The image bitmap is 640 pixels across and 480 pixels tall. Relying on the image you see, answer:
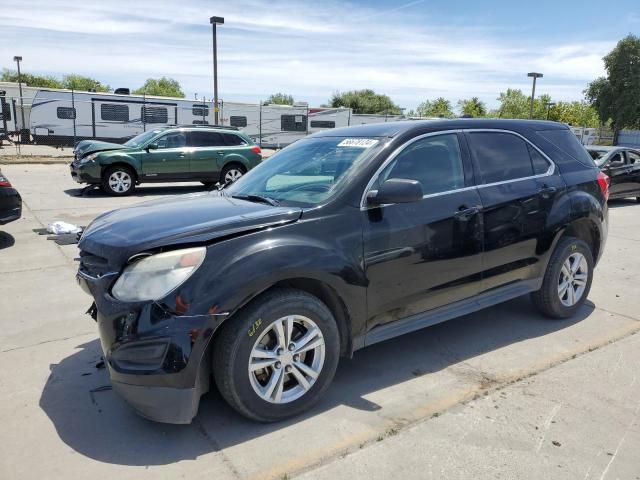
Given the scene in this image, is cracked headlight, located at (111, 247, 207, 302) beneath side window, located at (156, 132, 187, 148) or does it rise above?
beneath

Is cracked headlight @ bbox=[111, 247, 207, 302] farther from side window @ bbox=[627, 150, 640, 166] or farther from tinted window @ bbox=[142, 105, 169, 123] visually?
tinted window @ bbox=[142, 105, 169, 123]

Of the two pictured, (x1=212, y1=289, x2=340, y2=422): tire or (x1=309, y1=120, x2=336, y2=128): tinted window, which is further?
(x1=309, y1=120, x2=336, y2=128): tinted window

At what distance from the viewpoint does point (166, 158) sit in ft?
45.4

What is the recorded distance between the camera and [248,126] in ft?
105

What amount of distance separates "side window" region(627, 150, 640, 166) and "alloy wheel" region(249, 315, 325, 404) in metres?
12.9

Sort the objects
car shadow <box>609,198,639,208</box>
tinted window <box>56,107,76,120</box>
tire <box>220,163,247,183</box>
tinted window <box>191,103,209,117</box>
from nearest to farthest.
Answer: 1. car shadow <box>609,198,639,208</box>
2. tire <box>220,163,247,183</box>
3. tinted window <box>56,107,76,120</box>
4. tinted window <box>191,103,209,117</box>

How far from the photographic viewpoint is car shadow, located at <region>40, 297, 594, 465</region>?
2.84 m

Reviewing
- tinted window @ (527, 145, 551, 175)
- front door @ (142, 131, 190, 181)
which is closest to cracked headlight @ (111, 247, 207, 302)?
tinted window @ (527, 145, 551, 175)

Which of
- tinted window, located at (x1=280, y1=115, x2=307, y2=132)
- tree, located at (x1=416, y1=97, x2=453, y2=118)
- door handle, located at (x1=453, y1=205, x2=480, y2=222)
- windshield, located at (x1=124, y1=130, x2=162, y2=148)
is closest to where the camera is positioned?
door handle, located at (x1=453, y1=205, x2=480, y2=222)

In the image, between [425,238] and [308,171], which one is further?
[308,171]

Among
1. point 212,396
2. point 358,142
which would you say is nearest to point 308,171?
point 358,142

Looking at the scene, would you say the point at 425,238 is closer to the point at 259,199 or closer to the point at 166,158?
the point at 259,199

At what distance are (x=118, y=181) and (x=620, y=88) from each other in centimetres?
4161

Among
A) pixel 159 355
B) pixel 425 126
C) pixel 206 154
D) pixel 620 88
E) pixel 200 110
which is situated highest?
pixel 620 88
